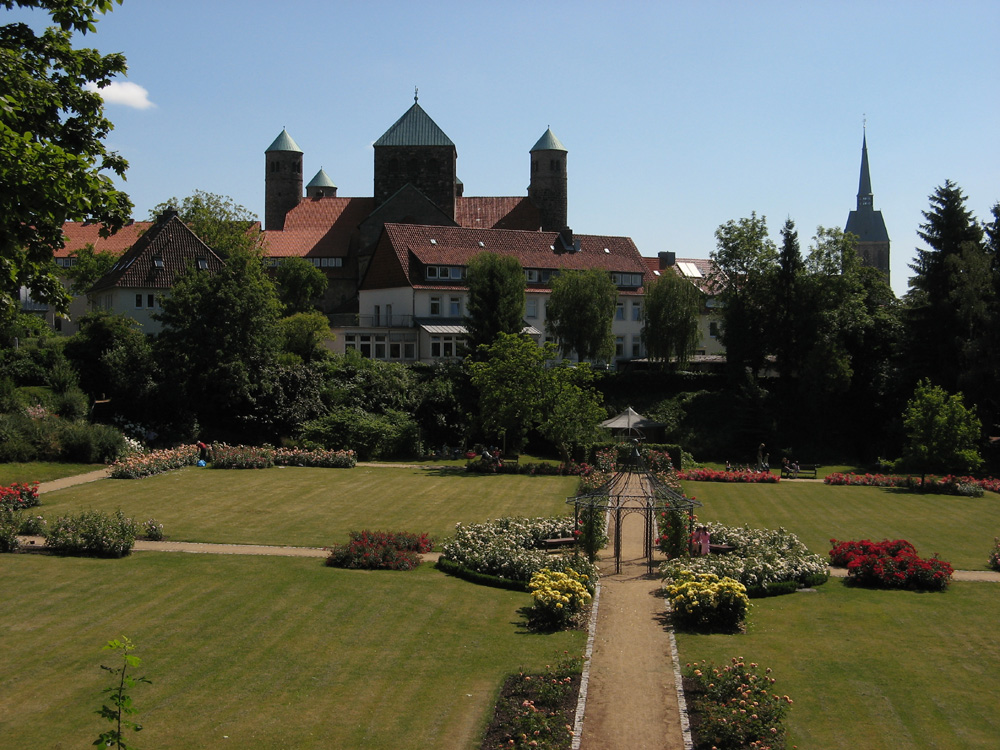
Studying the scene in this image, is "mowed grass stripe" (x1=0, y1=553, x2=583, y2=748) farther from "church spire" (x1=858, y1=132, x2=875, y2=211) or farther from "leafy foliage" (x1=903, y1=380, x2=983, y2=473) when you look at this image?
"church spire" (x1=858, y1=132, x2=875, y2=211)

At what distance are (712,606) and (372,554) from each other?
23.7 feet

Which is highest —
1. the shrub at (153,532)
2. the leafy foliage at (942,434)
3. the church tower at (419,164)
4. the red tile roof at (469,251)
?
the church tower at (419,164)

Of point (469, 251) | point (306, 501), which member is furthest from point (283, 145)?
point (306, 501)

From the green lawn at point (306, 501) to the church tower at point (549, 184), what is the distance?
172 ft

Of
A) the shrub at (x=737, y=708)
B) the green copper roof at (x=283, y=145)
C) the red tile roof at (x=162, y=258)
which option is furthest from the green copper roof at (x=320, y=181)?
the shrub at (x=737, y=708)

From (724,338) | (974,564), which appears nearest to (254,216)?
(724,338)

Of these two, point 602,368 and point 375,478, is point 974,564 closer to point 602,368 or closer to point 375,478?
point 375,478

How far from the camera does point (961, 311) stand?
4412 centimetres

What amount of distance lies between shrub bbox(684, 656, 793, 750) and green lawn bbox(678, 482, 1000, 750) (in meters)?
0.34

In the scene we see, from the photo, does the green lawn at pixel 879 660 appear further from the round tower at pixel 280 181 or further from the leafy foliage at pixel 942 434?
the round tower at pixel 280 181

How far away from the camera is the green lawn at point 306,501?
2323 cm

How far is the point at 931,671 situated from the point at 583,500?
927 cm

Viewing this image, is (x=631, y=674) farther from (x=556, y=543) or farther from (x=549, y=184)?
(x=549, y=184)

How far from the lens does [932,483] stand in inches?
1363
